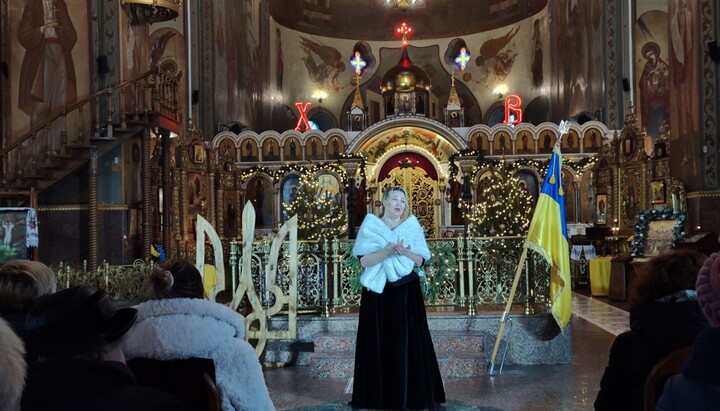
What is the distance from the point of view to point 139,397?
2156 millimetres

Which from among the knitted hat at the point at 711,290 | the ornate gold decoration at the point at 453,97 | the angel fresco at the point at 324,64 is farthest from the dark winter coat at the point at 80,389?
the angel fresco at the point at 324,64

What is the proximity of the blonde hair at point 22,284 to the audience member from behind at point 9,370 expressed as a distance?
138cm

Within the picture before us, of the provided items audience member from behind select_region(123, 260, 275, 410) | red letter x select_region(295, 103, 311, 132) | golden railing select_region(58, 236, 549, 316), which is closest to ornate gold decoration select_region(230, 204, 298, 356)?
golden railing select_region(58, 236, 549, 316)

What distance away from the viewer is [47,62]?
550 inches

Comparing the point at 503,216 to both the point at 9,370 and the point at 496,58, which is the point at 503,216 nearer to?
the point at 9,370

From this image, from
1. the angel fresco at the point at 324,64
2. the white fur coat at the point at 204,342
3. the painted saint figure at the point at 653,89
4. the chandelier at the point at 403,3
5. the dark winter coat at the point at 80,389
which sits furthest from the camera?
the angel fresco at the point at 324,64

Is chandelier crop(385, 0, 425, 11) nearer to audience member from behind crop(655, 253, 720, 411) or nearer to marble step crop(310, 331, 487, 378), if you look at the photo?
marble step crop(310, 331, 487, 378)

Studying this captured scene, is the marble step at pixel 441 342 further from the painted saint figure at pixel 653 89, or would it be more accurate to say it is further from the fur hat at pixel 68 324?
the painted saint figure at pixel 653 89

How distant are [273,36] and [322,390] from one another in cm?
2611

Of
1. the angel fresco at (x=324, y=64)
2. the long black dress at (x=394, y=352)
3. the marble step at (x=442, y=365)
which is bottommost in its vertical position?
the marble step at (x=442, y=365)

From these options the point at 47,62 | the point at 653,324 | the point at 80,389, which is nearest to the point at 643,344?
the point at 653,324

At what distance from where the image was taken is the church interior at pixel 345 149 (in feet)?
30.3

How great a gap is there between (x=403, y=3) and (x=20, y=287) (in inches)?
1241

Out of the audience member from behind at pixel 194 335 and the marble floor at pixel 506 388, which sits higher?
the audience member from behind at pixel 194 335
